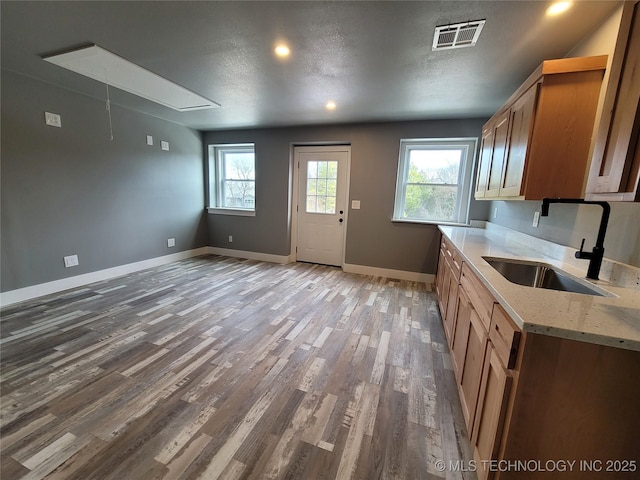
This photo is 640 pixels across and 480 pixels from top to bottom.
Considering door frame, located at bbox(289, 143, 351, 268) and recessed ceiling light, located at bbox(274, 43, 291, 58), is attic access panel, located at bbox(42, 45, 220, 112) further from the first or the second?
door frame, located at bbox(289, 143, 351, 268)

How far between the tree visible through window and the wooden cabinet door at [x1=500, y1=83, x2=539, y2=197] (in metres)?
4.13

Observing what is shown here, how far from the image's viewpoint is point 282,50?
2.12 meters

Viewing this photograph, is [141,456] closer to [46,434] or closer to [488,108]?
[46,434]

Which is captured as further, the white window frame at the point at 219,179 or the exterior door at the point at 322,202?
the white window frame at the point at 219,179

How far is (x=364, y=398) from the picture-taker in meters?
1.75

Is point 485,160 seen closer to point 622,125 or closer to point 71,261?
point 622,125

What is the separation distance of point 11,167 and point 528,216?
5415 millimetres

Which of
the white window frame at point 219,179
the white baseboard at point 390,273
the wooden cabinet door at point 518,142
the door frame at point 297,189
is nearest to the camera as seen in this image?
the wooden cabinet door at point 518,142

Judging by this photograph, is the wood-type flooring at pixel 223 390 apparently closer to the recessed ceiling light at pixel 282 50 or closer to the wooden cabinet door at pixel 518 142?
the wooden cabinet door at pixel 518 142

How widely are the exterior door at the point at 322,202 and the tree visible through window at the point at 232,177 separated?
42.6 inches

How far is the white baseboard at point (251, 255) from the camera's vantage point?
506 centimetres

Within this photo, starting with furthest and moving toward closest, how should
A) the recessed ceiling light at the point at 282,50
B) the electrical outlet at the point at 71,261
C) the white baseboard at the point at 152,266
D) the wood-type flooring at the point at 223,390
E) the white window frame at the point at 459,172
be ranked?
the white window frame at the point at 459,172 < the electrical outlet at the point at 71,261 < the white baseboard at the point at 152,266 < the recessed ceiling light at the point at 282,50 < the wood-type flooring at the point at 223,390

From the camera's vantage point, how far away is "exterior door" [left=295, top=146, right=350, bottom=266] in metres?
4.59

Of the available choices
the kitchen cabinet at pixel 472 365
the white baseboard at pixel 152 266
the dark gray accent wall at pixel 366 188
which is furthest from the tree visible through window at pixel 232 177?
the kitchen cabinet at pixel 472 365
